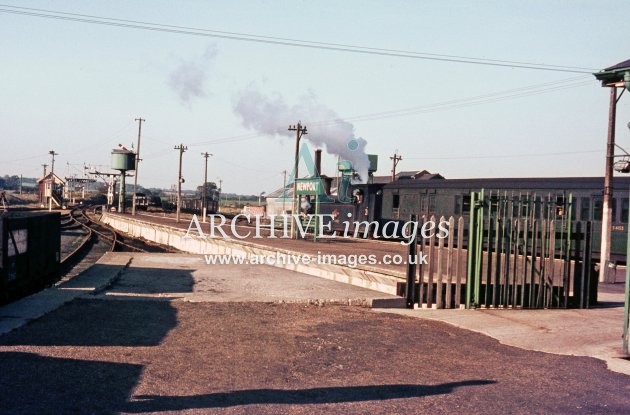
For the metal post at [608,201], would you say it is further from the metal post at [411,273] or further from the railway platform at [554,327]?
the metal post at [411,273]

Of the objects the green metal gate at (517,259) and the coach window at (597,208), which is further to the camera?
the coach window at (597,208)

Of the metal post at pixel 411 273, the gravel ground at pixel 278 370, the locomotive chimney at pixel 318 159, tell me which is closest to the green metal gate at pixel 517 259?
the metal post at pixel 411 273

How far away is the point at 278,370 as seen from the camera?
6.14 metres

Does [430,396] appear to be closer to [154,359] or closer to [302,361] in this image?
[302,361]

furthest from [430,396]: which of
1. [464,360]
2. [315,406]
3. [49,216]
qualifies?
[49,216]

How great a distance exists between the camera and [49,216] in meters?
12.8

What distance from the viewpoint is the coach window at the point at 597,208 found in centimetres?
2112

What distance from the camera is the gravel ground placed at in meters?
5.07

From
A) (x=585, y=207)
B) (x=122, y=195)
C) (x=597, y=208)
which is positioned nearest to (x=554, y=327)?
(x=597, y=208)

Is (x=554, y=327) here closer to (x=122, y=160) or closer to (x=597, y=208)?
(x=597, y=208)

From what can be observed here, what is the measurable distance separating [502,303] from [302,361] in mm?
5399

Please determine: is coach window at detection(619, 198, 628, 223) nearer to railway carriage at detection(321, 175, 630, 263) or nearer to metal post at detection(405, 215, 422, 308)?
railway carriage at detection(321, 175, 630, 263)

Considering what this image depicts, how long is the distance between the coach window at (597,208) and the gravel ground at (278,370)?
14650mm

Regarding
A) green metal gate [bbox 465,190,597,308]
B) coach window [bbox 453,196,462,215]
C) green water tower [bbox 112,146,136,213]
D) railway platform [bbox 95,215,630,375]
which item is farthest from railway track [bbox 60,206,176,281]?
green water tower [bbox 112,146,136,213]
